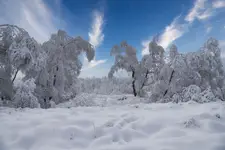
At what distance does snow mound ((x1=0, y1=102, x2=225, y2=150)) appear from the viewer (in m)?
2.50

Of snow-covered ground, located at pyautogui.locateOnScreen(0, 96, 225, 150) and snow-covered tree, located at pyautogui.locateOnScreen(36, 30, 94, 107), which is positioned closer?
snow-covered ground, located at pyautogui.locateOnScreen(0, 96, 225, 150)

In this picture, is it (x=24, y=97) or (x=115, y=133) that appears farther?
(x=24, y=97)

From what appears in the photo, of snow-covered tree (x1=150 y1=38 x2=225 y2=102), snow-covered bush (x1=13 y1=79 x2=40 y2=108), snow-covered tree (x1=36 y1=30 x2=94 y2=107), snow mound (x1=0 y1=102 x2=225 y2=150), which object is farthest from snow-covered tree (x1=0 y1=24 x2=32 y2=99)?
snow-covered tree (x1=150 y1=38 x2=225 y2=102)

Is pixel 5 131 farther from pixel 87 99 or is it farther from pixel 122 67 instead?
pixel 122 67

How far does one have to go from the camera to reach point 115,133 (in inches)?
119

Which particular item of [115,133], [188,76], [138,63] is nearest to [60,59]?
[138,63]

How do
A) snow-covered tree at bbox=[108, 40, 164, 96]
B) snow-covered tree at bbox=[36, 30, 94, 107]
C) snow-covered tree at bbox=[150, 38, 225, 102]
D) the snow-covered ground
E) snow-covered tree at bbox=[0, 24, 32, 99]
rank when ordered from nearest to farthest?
the snow-covered ground, snow-covered tree at bbox=[0, 24, 32, 99], snow-covered tree at bbox=[150, 38, 225, 102], snow-covered tree at bbox=[36, 30, 94, 107], snow-covered tree at bbox=[108, 40, 164, 96]

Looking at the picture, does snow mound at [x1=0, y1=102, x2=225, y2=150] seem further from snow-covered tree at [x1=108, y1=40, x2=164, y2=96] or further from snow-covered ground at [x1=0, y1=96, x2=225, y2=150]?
snow-covered tree at [x1=108, y1=40, x2=164, y2=96]

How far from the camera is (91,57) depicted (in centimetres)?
1062

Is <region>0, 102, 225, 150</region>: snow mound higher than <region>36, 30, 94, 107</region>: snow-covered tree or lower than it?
lower

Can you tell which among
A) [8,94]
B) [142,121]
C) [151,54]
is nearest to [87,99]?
[8,94]

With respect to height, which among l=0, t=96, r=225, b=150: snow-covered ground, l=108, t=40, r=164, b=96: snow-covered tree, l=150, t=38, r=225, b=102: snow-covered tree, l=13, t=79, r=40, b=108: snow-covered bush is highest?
l=108, t=40, r=164, b=96: snow-covered tree

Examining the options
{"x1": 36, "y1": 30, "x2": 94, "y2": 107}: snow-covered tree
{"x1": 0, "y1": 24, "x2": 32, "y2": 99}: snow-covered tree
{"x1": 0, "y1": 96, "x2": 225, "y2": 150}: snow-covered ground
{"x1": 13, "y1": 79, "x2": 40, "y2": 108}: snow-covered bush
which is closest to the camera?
{"x1": 0, "y1": 96, "x2": 225, "y2": 150}: snow-covered ground

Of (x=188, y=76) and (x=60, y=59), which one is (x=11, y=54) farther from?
(x=188, y=76)
